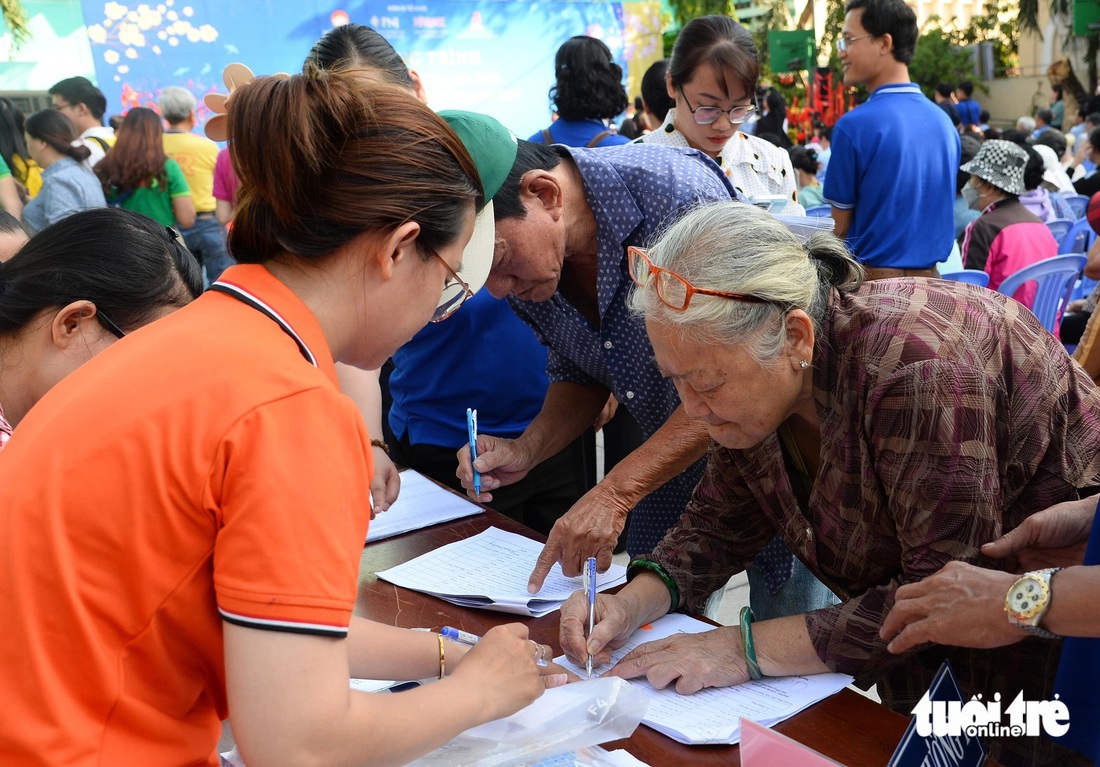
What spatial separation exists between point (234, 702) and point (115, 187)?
570 centimetres

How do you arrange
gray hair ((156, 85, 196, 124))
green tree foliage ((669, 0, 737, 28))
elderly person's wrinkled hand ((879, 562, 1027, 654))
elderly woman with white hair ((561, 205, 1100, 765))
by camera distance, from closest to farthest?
elderly person's wrinkled hand ((879, 562, 1027, 654)) → elderly woman with white hair ((561, 205, 1100, 765)) → gray hair ((156, 85, 196, 124)) → green tree foliage ((669, 0, 737, 28))

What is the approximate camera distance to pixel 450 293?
122 centimetres

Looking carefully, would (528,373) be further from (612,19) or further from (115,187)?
(612,19)

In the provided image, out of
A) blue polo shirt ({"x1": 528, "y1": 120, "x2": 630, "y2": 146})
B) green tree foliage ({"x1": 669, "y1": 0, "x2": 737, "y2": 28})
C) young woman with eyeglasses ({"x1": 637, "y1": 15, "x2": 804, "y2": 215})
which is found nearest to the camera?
young woman with eyeglasses ({"x1": 637, "y1": 15, "x2": 804, "y2": 215})

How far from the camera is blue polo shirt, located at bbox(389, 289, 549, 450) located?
2.46 m

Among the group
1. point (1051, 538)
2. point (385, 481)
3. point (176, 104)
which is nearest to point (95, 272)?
point (385, 481)

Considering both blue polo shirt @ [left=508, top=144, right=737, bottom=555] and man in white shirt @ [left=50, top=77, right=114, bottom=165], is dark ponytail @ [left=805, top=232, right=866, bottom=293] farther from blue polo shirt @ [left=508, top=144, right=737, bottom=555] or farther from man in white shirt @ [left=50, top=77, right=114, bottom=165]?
man in white shirt @ [left=50, top=77, right=114, bottom=165]

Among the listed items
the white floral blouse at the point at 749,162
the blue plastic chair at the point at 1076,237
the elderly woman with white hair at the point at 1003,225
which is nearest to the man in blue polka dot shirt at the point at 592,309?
the white floral blouse at the point at 749,162

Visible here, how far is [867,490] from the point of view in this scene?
145 cm

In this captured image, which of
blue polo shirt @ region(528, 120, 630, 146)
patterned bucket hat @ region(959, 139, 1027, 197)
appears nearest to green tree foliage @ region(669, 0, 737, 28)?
patterned bucket hat @ region(959, 139, 1027, 197)

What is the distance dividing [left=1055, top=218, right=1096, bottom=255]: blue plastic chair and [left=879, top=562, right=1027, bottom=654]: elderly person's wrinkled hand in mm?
5115

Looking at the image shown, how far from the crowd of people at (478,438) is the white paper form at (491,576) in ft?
0.19

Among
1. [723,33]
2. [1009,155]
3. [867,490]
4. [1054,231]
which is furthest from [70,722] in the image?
[1054,231]

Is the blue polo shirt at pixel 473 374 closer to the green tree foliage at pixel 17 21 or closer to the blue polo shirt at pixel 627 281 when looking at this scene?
the blue polo shirt at pixel 627 281
